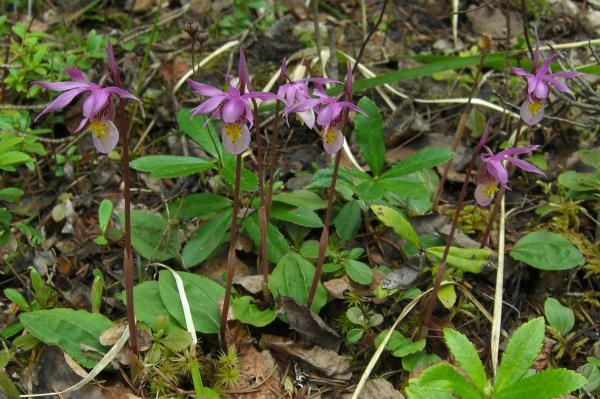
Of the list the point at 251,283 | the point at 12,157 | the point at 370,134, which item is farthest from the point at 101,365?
the point at 370,134

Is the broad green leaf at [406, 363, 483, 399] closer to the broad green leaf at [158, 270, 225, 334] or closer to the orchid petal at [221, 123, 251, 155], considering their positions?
the broad green leaf at [158, 270, 225, 334]

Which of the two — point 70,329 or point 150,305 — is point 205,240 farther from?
point 70,329

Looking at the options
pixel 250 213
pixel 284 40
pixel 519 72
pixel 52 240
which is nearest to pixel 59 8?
pixel 284 40

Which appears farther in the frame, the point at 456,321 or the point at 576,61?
the point at 576,61

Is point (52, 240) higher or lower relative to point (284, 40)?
lower

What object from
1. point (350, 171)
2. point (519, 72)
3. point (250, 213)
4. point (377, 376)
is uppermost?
point (519, 72)

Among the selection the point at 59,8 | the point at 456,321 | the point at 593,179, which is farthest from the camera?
the point at 59,8

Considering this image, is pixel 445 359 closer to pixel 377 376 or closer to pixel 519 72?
pixel 377 376
